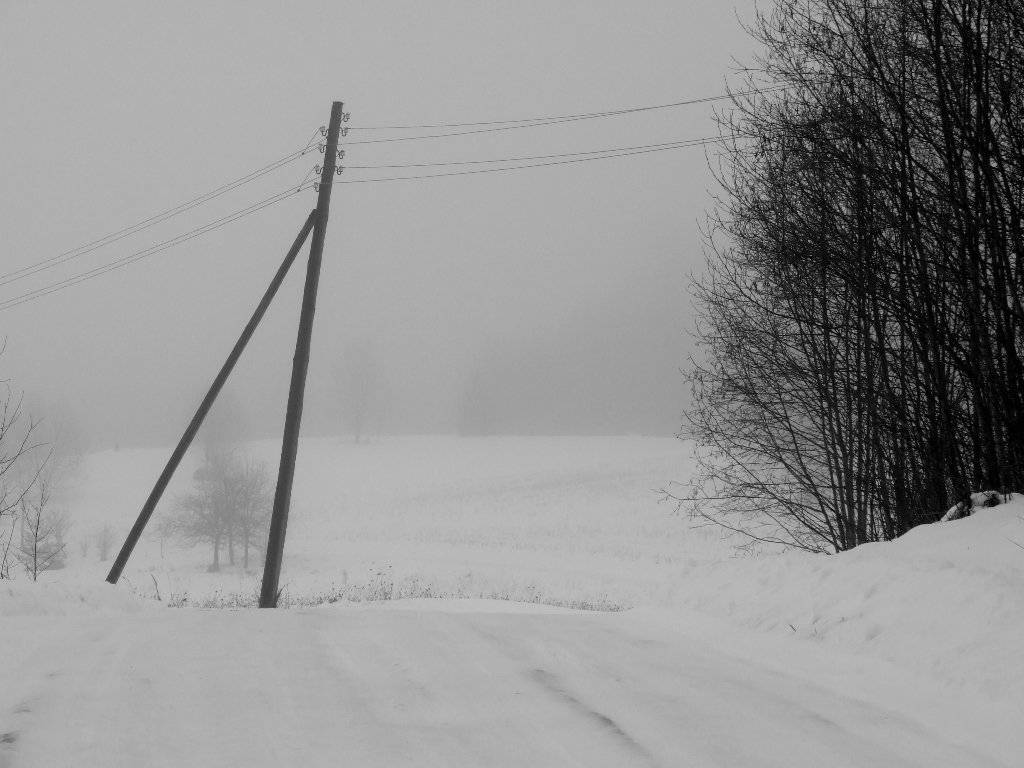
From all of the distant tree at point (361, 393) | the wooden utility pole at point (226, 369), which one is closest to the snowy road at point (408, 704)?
the wooden utility pole at point (226, 369)

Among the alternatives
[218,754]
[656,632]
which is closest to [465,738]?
[218,754]

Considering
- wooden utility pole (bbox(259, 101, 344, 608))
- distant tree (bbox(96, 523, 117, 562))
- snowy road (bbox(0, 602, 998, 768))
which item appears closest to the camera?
snowy road (bbox(0, 602, 998, 768))

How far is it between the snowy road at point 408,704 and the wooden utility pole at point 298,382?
5.24 metres

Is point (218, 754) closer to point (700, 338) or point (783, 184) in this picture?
point (783, 184)

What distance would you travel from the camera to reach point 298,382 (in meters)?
12.3

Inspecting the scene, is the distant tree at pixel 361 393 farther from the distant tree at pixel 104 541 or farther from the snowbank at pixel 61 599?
the snowbank at pixel 61 599

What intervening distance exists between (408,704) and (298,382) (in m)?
8.68

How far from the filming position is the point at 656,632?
22.2 ft

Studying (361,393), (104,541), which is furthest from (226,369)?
(361,393)

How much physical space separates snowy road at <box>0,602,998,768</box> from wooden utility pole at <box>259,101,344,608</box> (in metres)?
5.24

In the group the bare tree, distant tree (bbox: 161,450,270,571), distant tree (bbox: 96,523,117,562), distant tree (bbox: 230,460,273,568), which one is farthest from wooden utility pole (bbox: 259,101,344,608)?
distant tree (bbox: 96,523,117,562)

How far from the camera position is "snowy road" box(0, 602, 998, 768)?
3594mm

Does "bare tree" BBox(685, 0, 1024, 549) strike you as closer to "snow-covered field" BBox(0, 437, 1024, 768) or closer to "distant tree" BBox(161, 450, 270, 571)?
"snow-covered field" BBox(0, 437, 1024, 768)

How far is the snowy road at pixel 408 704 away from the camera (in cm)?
359
